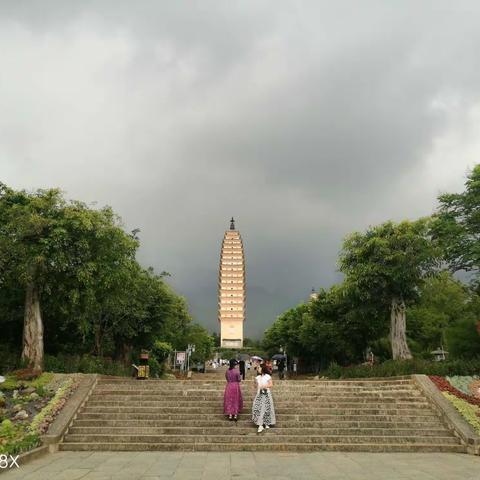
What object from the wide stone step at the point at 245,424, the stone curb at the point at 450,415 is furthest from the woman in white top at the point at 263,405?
the stone curb at the point at 450,415

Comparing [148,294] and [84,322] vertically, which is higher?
[148,294]

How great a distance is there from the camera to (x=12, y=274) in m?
19.1

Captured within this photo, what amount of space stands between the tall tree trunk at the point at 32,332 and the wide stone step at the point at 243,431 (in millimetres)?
7917

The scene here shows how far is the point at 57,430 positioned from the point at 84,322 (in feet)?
34.0

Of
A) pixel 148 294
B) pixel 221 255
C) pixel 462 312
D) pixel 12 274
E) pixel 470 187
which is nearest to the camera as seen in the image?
pixel 12 274

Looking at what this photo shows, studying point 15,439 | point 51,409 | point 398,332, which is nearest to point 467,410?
point 51,409

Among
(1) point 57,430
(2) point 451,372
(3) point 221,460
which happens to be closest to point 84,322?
(1) point 57,430

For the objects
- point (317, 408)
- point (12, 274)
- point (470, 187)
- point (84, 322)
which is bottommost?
point (317, 408)

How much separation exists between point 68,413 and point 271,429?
17.3 feet

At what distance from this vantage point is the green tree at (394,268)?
23719mm

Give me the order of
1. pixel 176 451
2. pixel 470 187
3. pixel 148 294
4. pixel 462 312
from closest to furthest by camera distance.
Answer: pixel 176 451, pixel 470 187, pixel 148 294, pixel 462 312

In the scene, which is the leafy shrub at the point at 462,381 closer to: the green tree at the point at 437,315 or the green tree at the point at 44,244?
the green tree at the point at 44,244

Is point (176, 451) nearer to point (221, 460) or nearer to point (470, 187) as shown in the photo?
point (221, 460)

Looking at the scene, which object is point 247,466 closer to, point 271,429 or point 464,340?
point 271,429
